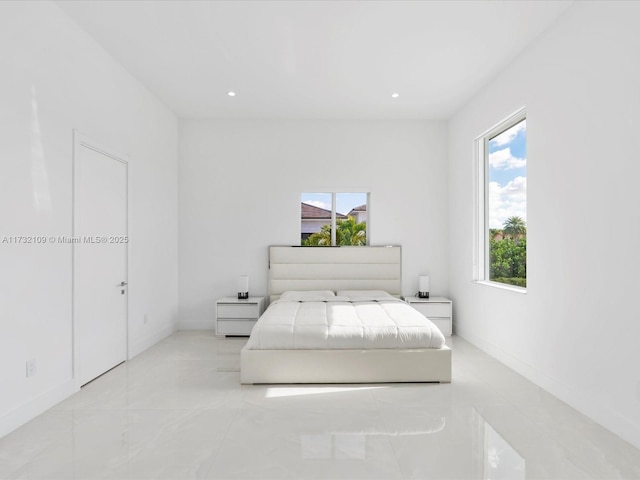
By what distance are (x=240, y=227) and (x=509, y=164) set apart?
130 inches

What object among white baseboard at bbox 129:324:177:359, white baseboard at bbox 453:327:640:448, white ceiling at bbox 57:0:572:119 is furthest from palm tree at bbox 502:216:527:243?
white baseboard at bbox 129:324:177:359

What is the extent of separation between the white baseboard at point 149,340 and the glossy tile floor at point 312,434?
693 mm

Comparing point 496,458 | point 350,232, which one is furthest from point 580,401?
point 350,232

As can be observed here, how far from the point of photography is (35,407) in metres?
2.67

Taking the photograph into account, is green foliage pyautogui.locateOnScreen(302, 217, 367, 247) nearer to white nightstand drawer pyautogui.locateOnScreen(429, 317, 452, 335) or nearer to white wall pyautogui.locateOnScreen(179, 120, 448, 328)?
white wall pyautogui.locateOnScreen(179, 120, 448, 328)

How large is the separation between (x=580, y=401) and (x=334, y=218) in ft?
11.5

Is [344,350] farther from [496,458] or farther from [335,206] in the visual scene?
[335,206]

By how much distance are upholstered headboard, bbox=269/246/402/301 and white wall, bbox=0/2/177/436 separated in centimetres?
228

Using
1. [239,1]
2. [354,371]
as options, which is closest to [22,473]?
[354,371]

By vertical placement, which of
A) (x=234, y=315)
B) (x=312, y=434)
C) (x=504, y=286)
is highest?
(x=504, y=286)

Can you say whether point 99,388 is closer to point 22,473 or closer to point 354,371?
point 22,473

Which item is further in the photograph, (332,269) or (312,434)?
(332,269)

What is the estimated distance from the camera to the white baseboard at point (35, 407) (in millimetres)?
2434

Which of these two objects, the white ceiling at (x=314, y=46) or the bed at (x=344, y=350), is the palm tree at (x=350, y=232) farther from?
the bed at (x=344, y=350)
